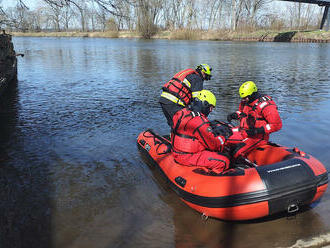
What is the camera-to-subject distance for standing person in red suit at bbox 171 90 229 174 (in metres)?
3.95

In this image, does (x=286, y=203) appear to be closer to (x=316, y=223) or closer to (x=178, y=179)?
(x=316, y=223)

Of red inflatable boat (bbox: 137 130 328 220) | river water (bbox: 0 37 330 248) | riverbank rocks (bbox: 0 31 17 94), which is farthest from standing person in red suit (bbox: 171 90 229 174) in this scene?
riverbank rocks (bbox: 0 31 17 94)

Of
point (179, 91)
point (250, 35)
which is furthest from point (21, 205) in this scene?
point (250, 35)

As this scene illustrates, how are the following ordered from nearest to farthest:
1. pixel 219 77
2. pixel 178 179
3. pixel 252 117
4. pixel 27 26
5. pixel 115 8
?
pixel 178 179 → pixel 252 117 → pixel 115 8 → pixel 27 26 → pixel 219 77

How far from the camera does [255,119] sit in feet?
16.4

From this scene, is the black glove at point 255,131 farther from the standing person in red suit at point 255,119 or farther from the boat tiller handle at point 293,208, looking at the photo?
the boat tiller handle at point 293,208

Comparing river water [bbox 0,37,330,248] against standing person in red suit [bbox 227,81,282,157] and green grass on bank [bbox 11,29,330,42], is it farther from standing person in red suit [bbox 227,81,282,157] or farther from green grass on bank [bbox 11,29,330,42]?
green grass on bank [bbox 11,29,330,42]

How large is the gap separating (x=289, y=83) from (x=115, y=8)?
29.1 feet

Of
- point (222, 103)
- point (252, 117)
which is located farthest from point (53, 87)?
point (252, 117)

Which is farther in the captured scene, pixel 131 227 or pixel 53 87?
pixel 53 87

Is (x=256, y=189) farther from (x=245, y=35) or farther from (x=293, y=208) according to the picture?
(x=245, y=35)

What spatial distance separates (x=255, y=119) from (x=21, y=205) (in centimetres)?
385

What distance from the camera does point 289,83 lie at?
1209 cm

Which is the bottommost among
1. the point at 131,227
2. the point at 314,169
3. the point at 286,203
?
the point at 131,227
